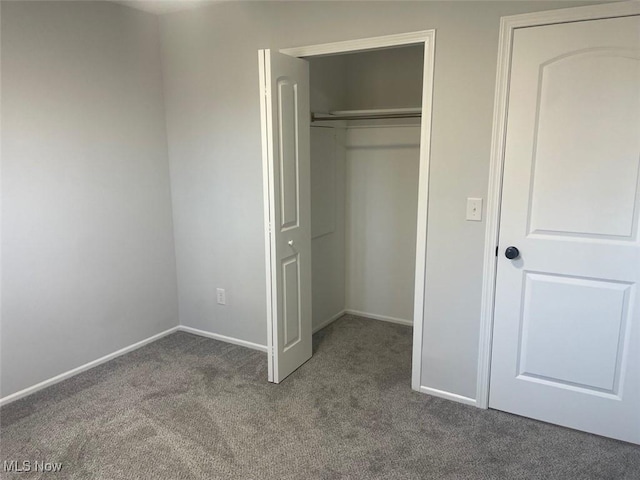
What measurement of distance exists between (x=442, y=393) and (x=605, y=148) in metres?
1.58

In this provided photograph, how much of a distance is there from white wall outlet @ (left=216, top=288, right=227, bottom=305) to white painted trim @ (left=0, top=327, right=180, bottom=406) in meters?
0.53

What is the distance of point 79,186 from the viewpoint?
9.38 feet

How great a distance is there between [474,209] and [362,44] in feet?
3.63

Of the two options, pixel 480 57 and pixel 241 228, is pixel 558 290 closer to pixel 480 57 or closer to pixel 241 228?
pixel 480 57

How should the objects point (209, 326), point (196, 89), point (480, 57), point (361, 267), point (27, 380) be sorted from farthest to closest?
point (361, 267)
point (209, 326)
point (196, 89)
point (27, 380)
point (480, 57)

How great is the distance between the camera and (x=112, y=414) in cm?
252

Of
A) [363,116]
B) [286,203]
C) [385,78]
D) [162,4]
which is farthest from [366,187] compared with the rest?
[162,4]

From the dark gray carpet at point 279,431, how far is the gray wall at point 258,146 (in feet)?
1.15

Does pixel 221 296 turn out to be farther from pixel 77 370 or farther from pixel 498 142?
pixel 498 142

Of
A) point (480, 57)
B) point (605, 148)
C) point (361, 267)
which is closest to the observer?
point (605, 148)

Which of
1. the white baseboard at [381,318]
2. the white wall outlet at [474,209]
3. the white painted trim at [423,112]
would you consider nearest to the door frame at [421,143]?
the white painted trim at [423,112]

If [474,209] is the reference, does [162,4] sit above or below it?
above

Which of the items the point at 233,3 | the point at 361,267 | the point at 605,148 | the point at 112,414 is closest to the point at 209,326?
the point at 112,414

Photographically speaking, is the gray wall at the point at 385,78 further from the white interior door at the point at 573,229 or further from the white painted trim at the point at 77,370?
the white painted trim at the point at 77,370
